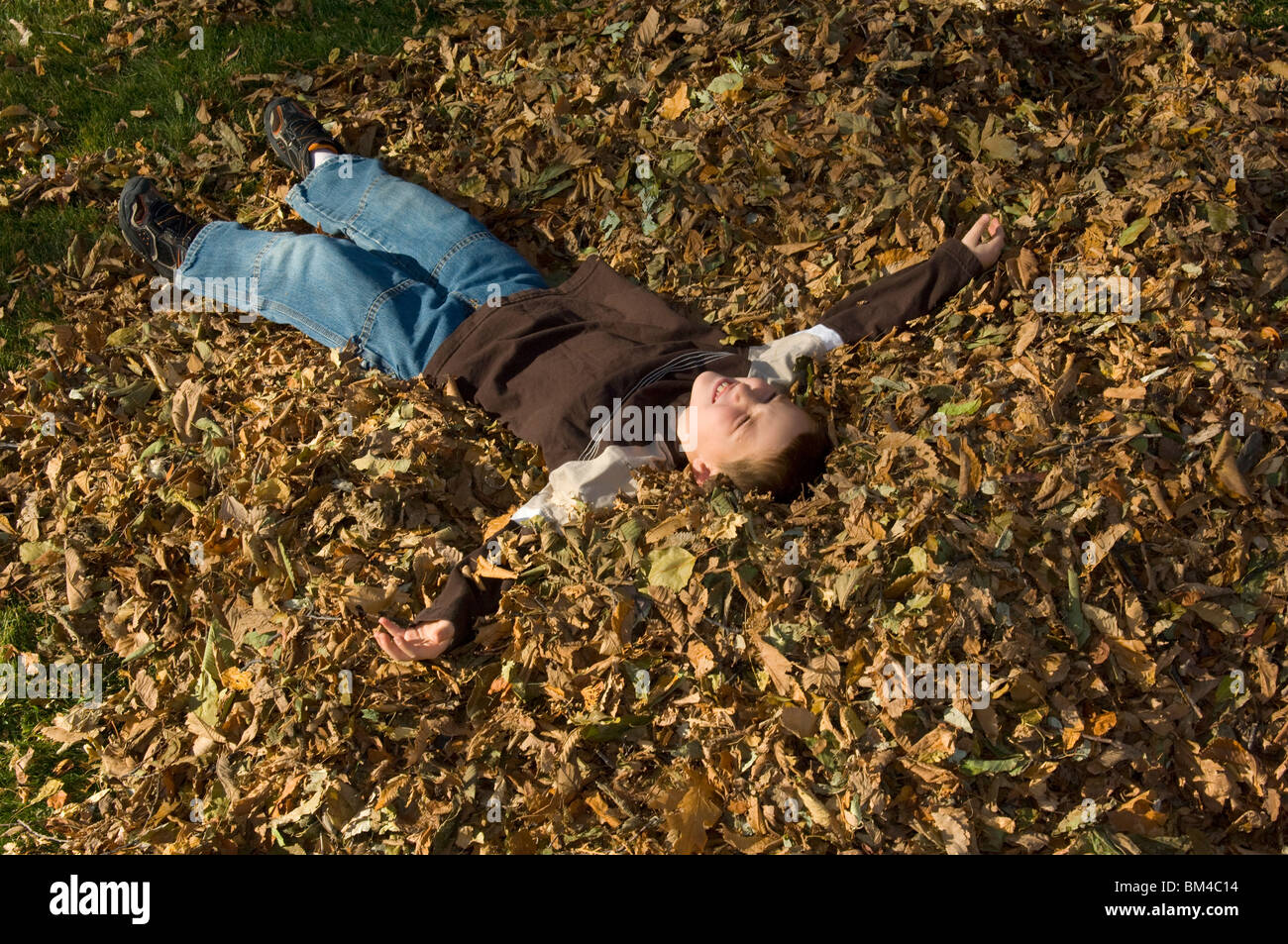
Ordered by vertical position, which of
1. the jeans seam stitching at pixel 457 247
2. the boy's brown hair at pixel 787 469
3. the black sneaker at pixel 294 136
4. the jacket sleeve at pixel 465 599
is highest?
the black sneaker at pixel 294 136

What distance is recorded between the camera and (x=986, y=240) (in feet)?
15.9

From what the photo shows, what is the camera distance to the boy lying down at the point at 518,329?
425 centimetres

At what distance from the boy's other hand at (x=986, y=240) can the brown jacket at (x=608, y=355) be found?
59 millimetres

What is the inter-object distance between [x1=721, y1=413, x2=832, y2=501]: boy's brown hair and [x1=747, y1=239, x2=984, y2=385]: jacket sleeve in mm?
475

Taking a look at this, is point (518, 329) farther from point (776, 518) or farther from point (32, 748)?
point (32, 748)

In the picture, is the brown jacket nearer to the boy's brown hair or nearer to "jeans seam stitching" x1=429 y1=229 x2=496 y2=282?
the boy's brown hair

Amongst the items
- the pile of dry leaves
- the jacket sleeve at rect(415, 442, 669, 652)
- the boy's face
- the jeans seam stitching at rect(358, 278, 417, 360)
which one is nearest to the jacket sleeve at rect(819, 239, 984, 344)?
the pile of dry leaves

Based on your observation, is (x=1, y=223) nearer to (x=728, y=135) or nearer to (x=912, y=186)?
(x=728, y=135)

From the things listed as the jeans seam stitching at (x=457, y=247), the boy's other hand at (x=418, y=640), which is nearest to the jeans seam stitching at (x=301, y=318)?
the jeans seam stitching at (x=457, y=247)

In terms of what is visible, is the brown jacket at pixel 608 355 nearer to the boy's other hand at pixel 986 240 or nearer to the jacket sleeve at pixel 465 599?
the boy's other hand at pixel 986 240

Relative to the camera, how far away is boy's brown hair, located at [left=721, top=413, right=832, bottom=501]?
4.20 m

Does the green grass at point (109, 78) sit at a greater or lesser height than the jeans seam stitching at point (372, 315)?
greater

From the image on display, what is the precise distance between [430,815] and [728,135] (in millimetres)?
3855

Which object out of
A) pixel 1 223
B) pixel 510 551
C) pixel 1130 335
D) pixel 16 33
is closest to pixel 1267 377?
pixel 1130 335
